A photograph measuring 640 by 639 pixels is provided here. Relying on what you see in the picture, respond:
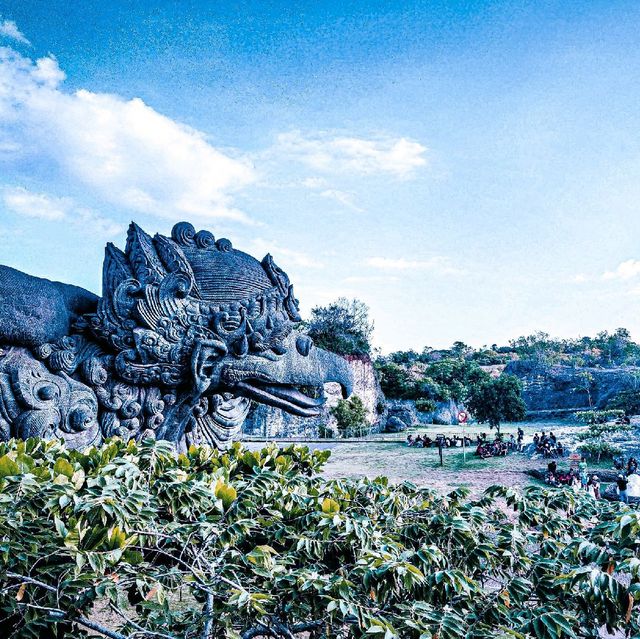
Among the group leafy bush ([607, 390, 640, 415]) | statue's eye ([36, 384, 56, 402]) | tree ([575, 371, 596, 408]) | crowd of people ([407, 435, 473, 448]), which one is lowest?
crowd of people ([407, 435, 473, 448])

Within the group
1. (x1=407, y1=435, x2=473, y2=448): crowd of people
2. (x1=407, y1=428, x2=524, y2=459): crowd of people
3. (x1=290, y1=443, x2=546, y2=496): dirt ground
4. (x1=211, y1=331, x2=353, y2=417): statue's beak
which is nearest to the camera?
(x1=211, y1=331, x2=353, y2=417): statue's beak

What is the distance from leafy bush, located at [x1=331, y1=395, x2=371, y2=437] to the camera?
909 inches

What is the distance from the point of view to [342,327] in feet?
Result: 114

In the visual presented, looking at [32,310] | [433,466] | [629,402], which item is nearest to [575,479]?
[433,466]

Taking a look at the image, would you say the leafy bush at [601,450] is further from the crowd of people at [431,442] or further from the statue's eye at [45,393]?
the statue's eye at [45,393]

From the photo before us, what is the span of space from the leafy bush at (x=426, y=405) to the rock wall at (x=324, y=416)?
8.46ft

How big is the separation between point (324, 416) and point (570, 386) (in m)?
20.4

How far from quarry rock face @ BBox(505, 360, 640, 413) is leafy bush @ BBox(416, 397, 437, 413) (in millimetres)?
8538

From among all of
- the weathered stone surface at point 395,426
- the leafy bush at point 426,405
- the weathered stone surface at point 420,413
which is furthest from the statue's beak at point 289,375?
the leafy bush at point 426,405

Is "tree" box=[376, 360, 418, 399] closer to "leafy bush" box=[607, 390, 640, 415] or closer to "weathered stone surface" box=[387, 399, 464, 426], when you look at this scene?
"weathered stone surface" box=[387, 399, 464, 426]

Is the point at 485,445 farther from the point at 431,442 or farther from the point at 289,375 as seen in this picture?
the point at 289,375

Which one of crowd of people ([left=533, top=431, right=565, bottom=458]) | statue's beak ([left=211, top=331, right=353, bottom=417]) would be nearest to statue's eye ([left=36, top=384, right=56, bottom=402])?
statue's beak ([left=211, top=331, right=353, bottom=417])

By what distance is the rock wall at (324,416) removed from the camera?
21.6 m

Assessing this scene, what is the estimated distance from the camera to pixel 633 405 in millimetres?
26984
